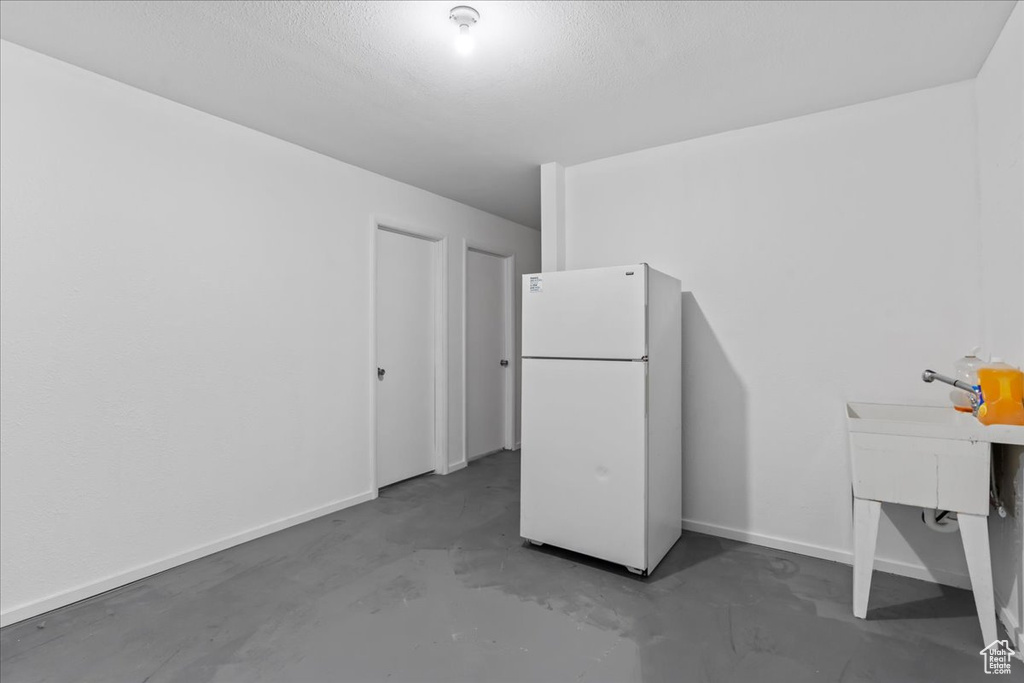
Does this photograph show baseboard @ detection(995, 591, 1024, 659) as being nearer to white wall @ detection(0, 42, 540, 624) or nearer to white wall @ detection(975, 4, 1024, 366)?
white wall @ detection(975, 4, 1024, 366)

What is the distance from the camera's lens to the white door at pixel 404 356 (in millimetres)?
3762

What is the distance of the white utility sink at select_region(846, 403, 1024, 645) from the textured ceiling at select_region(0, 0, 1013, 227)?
1566 millimetres

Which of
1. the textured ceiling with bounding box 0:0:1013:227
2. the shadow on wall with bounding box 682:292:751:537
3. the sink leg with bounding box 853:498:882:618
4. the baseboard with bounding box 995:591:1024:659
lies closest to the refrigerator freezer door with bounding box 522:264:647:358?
the shadow on wall with bounding box 682:292:751:537

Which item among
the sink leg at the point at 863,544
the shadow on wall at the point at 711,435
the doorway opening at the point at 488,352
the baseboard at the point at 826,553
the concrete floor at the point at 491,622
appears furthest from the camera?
the doorway opening at the point at 488,352

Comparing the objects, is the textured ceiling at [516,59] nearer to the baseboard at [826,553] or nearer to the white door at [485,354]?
the white door at [485,354]

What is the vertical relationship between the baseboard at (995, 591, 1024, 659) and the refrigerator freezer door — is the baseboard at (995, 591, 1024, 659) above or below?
below

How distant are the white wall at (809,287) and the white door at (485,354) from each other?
177 centimetres

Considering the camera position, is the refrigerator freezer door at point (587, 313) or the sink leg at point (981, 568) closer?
the sink leg at point (981, 568)

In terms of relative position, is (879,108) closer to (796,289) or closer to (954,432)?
(796,289)

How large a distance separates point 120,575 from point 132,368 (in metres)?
0.97

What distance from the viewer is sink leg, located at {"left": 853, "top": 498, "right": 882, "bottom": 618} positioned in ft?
6.52

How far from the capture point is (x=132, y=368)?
2.37 m

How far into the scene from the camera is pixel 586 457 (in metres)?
2.55

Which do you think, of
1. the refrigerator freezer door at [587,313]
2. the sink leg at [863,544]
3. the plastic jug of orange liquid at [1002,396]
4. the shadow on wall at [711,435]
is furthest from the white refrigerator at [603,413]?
the plastic jug of orange liquid at [1002,396]
